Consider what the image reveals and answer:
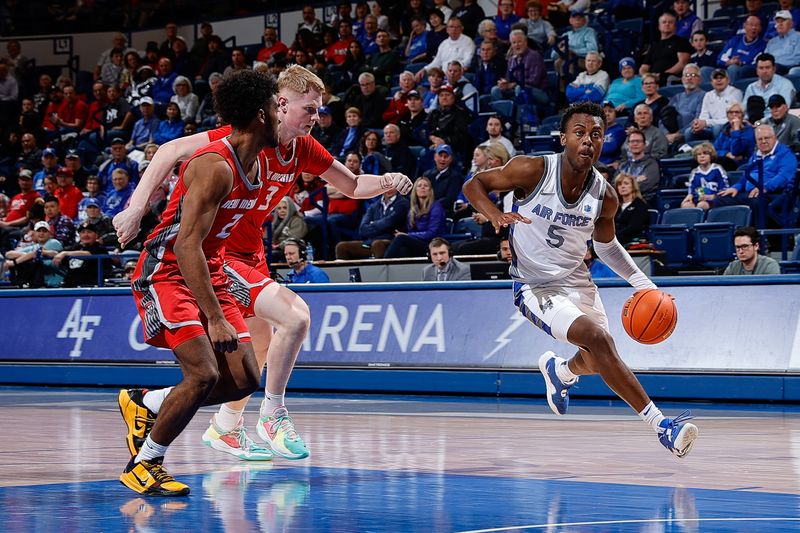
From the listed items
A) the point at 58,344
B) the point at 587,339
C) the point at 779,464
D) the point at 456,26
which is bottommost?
the point at 58,344

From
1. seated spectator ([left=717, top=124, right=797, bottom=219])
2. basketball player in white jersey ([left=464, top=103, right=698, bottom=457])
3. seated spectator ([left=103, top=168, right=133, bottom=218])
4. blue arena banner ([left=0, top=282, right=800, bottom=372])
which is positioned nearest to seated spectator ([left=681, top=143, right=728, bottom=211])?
seated spectator ([left=717, top=124, right=797, bottom=219])

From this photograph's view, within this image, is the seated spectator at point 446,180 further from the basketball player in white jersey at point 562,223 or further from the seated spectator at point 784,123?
the basketball player in white jersey at point 562,223

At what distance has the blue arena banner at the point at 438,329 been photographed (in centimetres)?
1246

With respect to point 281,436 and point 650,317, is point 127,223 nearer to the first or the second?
point 281,436

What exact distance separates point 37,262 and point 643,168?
9202mm

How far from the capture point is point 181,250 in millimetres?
6379

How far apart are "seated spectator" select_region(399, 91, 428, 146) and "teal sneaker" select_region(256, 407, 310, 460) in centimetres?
1168

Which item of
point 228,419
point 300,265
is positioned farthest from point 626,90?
point 228,419

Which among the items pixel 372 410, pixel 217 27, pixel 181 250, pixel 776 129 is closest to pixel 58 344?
pixel 372 410

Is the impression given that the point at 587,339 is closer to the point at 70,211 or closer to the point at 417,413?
the point at 417,413

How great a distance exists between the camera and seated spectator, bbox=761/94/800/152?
619 inches

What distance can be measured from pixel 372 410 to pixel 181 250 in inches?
245

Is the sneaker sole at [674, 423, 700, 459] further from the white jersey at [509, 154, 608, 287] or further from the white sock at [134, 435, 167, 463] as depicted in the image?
the white sock at [134, 435, 167, 463]

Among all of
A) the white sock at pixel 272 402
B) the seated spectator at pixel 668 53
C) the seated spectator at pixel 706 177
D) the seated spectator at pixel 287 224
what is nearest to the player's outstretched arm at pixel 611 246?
the white sock at pixel 272 402
